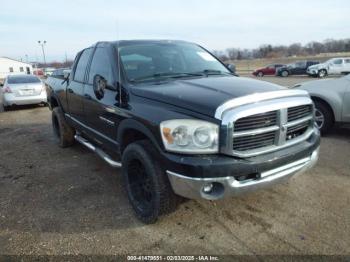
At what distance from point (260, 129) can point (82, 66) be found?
3368 mm

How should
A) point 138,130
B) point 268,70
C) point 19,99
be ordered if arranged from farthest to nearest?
point 268,70
point 19,99
point 138,130

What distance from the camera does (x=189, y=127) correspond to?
275 centimetres

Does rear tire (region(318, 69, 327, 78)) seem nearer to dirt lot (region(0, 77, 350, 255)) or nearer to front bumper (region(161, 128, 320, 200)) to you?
dirt lot (region(0, 77, 350, 255))

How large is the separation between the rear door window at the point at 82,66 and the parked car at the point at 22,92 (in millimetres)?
7800

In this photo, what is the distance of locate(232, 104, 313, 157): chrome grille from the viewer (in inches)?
109

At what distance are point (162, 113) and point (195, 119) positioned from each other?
Result: 0.36 metres

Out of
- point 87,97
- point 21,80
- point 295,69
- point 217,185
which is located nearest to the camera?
point 217,185

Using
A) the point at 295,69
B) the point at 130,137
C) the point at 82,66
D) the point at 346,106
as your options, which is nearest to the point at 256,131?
the point at 130,137

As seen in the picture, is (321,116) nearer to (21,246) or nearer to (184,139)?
(184,139)

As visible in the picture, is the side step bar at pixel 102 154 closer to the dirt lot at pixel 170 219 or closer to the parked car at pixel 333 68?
the dirt lot at pixel 170 219

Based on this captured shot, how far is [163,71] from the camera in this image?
3.91m

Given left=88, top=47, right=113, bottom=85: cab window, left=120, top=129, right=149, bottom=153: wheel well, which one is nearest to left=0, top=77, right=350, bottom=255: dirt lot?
left=120, top=129, right=149, bottom=153: wheel well

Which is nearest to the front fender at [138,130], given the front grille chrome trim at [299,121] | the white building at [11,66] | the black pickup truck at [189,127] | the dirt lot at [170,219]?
the black pickup truck at [189,127]

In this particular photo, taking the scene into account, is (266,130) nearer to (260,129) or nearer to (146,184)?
(260,129)
